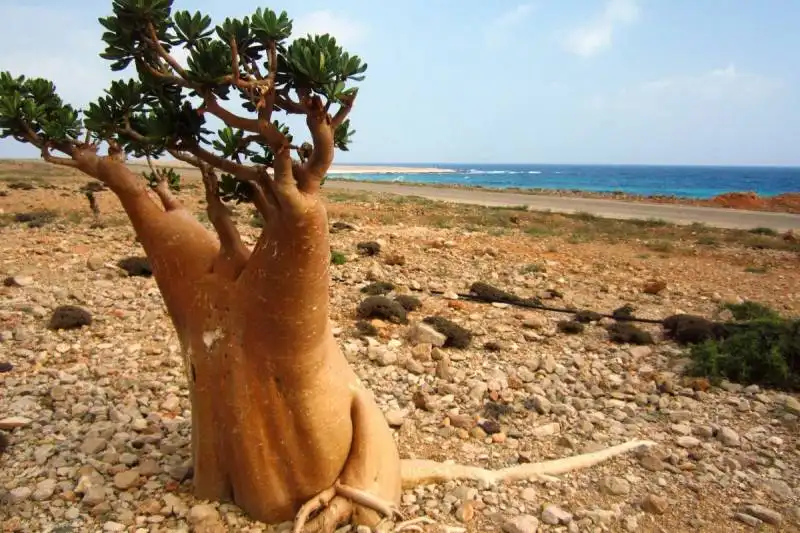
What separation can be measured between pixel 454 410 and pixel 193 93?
4046 millimetres

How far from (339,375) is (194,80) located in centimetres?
206

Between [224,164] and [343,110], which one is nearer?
[343,110]

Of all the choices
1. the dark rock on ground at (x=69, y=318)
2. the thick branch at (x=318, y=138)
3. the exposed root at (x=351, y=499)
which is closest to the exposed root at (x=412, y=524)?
the exposed root at (x=351, y=499)

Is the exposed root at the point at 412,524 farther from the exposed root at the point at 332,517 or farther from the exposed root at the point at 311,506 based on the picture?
the exposed root at the point at 311,506

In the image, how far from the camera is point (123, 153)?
3648 millimetres

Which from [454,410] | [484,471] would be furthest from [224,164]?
[454,410]

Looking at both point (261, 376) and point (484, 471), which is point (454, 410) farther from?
point (261, 376)

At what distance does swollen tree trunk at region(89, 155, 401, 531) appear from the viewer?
3.46 m

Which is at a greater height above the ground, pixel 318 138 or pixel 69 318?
pixel 318 138

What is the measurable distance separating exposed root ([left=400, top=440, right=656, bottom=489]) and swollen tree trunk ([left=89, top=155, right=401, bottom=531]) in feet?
1.65

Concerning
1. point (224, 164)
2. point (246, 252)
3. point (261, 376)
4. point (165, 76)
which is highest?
point (165, 76)

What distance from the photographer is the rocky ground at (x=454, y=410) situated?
407cm

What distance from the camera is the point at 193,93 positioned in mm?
3125

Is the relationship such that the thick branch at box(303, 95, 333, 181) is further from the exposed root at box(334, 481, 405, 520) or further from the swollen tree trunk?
the exposed root at box(334, 481, 405, 520)
